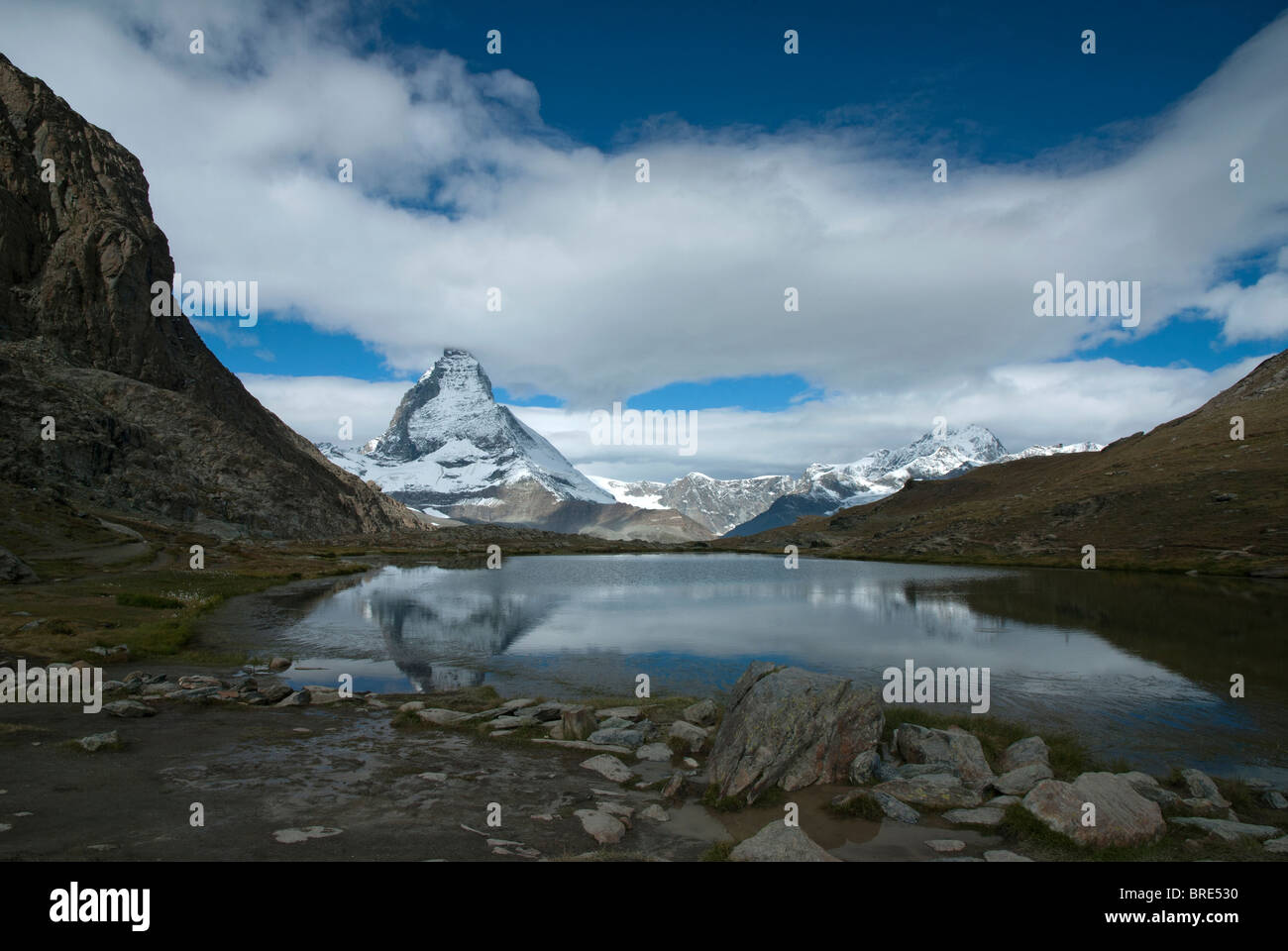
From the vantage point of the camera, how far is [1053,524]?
A: 430ft

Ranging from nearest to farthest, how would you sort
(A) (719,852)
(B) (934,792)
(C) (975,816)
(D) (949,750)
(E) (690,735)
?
(A) (719,852), (C) (975,816), (B) (934,792), (D) (949,750), (E) (690,735)

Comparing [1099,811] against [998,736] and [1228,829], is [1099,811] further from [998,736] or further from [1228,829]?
[998,736]

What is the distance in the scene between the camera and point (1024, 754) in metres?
18.6

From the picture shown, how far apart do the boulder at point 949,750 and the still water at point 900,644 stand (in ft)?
22.0

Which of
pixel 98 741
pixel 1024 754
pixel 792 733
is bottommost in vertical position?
pixel 1024 754

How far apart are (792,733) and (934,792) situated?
3.42 meters

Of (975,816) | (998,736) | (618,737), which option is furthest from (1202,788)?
(618,737)

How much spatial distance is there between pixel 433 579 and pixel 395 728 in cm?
7619

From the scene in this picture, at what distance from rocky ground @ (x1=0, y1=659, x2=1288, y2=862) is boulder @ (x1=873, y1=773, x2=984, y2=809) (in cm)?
6

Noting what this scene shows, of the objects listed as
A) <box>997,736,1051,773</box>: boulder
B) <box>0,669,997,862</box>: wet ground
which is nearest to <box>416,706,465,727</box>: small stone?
<box>0,669,997,862</box>: wet ground

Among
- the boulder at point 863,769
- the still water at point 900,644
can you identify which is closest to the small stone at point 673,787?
the boulder at point 863,769

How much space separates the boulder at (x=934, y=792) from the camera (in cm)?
1519
